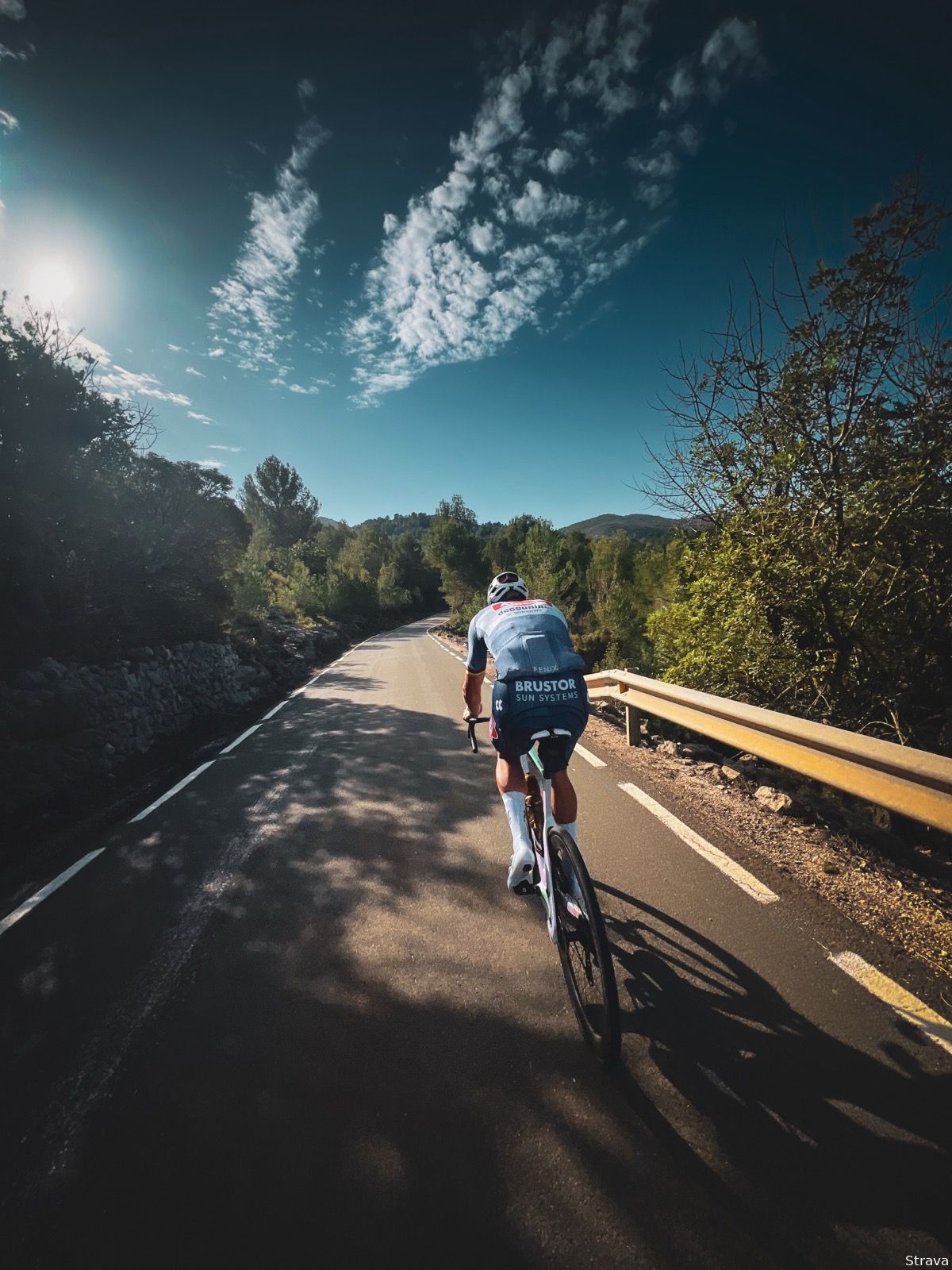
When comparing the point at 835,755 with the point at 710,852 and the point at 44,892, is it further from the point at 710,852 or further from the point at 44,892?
the point at 44,892

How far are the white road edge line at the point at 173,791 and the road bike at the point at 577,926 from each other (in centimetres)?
421

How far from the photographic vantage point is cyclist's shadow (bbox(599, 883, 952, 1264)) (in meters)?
1.41

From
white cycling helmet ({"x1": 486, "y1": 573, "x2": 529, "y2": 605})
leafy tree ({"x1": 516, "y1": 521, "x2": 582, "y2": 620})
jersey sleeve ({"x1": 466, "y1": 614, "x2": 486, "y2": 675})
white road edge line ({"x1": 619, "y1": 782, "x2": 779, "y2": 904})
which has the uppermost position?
leafy tree ({"x1": 516, "y1": 521, "x2": 582, "y2": 620})

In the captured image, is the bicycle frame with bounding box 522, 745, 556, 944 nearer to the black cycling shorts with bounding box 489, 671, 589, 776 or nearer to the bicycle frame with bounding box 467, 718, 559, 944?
the bicycle frame with bounding box 467, 718, 559, 944

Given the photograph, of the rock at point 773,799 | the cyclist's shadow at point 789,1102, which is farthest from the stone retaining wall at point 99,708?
the rock at point 773,799

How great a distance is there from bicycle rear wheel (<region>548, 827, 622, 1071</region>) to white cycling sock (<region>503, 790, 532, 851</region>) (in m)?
0.16

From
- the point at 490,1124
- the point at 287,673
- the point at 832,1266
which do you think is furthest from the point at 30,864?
the point at 287,673

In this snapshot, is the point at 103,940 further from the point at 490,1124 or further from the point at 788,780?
the point at 788,780

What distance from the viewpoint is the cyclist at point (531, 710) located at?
236cm

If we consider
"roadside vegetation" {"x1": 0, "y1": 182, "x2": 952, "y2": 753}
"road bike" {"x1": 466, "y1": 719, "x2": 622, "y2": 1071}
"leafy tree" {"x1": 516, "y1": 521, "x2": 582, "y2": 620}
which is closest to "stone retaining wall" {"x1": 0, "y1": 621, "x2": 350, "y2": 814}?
"roadside vegetation" {"x1": 0, "y1": 182, "x2": 952, "y2": 753}

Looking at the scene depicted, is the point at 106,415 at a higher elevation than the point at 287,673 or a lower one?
higher

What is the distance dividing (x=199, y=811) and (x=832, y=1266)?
497 cm

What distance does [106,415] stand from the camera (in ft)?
28.8

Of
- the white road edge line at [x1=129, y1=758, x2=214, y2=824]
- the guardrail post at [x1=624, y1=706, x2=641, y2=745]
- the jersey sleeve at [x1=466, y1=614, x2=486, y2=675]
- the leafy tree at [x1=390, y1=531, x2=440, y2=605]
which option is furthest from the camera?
the leafy tree at [x1=390, y1=531, x2=440, y2=605]
